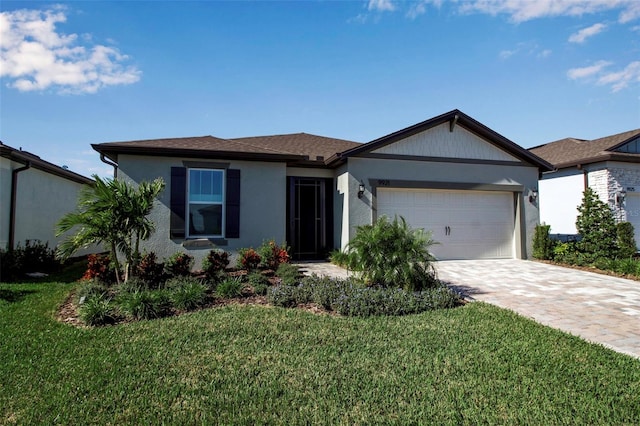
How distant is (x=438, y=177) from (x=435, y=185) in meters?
0.32

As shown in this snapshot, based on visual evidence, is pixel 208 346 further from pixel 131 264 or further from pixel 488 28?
pixel 488 28

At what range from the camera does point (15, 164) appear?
975 cm

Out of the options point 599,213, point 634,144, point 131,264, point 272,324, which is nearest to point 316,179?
point 131,264

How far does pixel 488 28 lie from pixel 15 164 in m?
14.3

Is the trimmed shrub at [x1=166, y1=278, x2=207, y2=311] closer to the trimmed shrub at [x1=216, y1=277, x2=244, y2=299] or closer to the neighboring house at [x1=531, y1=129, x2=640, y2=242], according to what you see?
the trimmed shrub at [x1=216, y1=277, x2=244, y2=299]

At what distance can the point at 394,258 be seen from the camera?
256 inches

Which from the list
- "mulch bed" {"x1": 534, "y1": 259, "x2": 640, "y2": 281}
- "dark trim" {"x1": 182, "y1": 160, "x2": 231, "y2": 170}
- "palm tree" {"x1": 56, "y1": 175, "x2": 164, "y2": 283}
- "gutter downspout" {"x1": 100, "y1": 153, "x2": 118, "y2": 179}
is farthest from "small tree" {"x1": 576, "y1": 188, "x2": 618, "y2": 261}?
"gutter downspout" {"x1": 100, "y1": 153, "x2": 118, "y2": 179}

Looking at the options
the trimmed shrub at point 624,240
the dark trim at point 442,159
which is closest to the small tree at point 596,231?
the trimmed shrub at point 624,240

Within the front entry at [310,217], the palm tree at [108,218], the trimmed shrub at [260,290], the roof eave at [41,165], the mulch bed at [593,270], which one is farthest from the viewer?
the front entry at [310,217]

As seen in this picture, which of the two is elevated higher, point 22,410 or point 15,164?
point 15,164

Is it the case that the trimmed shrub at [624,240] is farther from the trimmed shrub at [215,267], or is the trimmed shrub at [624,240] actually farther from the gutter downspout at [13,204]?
the gutter downspout at [13,204]

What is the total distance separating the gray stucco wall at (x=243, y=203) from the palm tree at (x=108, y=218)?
2185 millimetres

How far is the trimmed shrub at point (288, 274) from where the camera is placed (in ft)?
22.9

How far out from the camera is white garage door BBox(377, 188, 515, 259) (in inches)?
445
